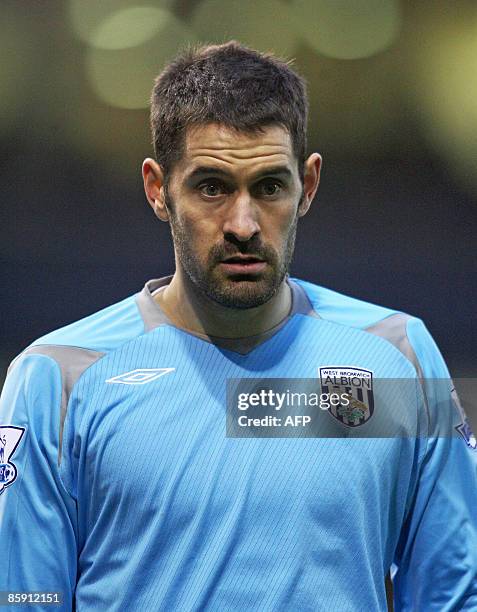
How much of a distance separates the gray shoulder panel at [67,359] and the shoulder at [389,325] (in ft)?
1.39

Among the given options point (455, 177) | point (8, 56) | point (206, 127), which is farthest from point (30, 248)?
point (206, 127)

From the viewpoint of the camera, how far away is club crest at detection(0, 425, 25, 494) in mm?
1845

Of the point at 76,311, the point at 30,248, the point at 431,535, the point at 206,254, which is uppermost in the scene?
the point at 30,248

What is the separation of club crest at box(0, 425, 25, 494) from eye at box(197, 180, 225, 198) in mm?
495

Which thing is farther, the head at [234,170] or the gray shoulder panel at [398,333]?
the gray shoulder panel at [398,333]

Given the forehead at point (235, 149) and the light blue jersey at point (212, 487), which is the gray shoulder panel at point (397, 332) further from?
the forehead at point (235, 149)

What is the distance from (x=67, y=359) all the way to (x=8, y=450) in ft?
0.59

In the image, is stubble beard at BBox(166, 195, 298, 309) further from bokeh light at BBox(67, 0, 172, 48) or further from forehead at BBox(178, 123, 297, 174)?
bokeh light at BBox(67, 0, 172, 48)

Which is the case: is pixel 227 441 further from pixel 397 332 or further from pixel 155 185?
pixel 155 185

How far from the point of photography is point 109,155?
5219mm

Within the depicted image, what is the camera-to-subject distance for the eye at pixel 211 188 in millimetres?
1844

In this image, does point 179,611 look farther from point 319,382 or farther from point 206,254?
point 206,254

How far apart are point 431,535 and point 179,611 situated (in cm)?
44

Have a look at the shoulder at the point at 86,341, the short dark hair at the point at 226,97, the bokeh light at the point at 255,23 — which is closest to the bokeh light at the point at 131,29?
the bokeh light at the point at 255,23
